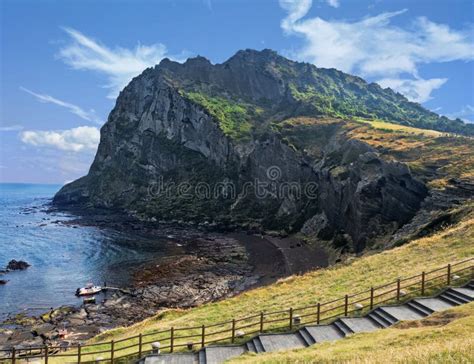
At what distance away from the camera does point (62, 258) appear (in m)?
80.6

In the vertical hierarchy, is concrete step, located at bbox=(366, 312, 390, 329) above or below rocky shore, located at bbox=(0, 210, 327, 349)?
above

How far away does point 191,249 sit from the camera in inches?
3406

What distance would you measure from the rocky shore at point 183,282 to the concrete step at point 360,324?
30883 mm

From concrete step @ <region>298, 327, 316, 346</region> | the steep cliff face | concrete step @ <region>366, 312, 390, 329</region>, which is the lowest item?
concrete step @ <region>298, 327, 316, 346</region>

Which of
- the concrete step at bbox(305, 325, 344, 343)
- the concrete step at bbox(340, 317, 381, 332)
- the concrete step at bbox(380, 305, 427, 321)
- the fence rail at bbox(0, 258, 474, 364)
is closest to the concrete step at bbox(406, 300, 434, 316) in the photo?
the concrete step at bbox(380, 305, 427, 321)

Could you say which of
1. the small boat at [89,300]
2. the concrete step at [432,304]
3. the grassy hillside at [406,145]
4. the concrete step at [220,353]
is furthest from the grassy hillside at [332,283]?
the grassy hillside at [406,145]

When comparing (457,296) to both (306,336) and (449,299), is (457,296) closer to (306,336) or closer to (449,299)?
(449,299)

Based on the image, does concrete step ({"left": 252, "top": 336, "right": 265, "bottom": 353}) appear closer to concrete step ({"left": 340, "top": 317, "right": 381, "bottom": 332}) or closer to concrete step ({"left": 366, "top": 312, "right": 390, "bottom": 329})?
concrete step ({"left": 340, "top": 317, "right": 381, "bottom": 332})

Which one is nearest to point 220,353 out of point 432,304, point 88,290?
point 432,304

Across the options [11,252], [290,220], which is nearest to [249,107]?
[290,220]

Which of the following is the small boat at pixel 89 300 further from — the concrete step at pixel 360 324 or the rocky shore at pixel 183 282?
the concrete step at pixel 360 324

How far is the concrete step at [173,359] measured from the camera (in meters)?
19.9

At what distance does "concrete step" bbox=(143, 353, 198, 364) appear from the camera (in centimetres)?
1992

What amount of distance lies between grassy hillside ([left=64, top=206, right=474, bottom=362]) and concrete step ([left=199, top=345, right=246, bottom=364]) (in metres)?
7.31
